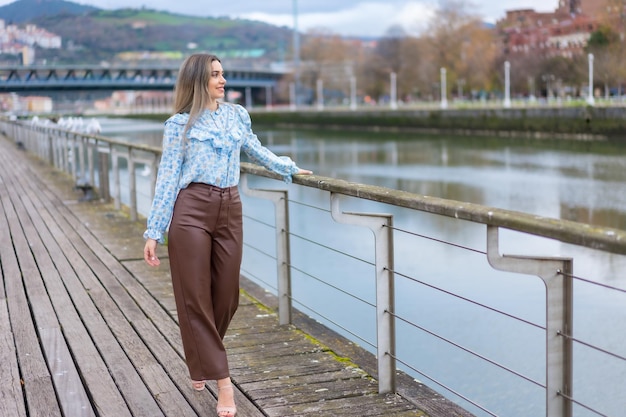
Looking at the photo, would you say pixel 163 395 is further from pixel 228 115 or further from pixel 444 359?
pixel 444 359

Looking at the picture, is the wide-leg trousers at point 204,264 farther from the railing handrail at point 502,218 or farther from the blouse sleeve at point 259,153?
the railing handrail at point 502,218

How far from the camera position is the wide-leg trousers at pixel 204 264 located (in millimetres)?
3480

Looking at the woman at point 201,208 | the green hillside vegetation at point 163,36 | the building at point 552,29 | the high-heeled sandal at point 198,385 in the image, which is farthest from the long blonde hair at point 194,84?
the green hillside vegetation at point 163,36

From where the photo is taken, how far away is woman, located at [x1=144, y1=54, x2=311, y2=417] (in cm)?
347

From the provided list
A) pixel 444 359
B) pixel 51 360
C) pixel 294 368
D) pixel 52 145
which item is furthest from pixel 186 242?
pixel 52 145

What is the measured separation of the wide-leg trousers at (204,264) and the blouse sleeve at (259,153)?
0.25 m

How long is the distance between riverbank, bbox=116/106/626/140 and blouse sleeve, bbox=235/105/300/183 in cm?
4006

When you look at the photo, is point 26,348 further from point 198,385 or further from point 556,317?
point 556,317

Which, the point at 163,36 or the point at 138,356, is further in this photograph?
the point at 163,36

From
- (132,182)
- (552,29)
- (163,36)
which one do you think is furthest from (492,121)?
(163,36)

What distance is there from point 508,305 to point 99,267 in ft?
16.6

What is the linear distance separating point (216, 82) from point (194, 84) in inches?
3.2

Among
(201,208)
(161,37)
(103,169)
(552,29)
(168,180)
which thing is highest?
(161,37)

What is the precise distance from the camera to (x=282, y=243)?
495cm
